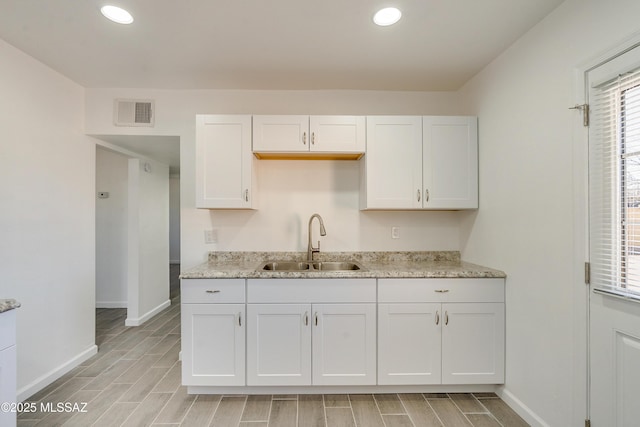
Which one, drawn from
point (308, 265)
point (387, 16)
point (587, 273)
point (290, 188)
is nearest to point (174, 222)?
point (290, 188)

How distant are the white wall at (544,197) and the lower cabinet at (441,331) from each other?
116mm

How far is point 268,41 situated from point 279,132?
0.65 metres

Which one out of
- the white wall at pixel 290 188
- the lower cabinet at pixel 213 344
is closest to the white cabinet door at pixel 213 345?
the lower cabinet at pixel 213 344

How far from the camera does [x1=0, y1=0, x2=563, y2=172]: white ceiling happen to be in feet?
5.33

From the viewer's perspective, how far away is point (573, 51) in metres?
1.52

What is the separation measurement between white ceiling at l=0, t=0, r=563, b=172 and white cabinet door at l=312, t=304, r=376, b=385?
1875mm

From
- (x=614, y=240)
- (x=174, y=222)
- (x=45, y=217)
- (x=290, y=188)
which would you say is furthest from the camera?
(x=174, y=222)

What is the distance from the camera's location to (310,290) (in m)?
2.06

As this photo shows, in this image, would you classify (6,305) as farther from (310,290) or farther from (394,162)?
(394,162)

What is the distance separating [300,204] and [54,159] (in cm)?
209

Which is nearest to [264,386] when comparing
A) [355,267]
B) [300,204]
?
[355,267]

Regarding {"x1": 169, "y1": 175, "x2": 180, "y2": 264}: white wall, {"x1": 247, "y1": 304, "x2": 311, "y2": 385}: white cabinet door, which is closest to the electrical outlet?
{"x1": 247, "y1": 304, "x2": 311, "y2": 385}: white cabinet door

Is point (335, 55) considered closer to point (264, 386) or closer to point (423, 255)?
point (423, 255)

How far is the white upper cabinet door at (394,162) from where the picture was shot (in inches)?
92.1
